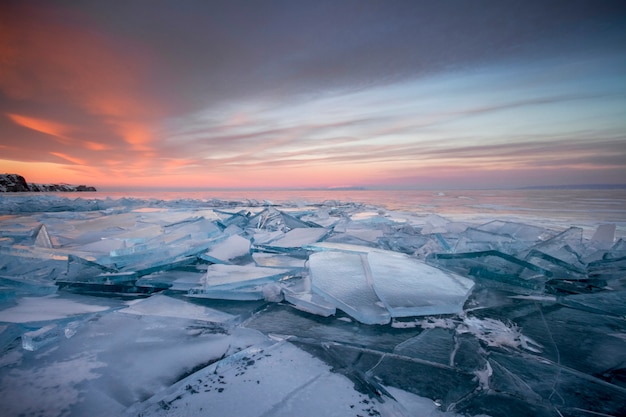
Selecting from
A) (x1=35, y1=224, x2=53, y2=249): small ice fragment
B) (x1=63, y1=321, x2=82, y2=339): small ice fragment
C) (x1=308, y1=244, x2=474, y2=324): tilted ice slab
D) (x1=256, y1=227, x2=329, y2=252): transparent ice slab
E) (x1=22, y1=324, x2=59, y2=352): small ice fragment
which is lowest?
(x1=308, y1=244, x2=474, y2=324): tilted ice slab

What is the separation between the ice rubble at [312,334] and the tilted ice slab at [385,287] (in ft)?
0.04

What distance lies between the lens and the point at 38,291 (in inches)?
78.0

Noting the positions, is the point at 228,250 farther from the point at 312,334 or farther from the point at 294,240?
the point at 312,334

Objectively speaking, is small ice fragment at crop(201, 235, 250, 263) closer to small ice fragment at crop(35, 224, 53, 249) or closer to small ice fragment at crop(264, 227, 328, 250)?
small ice fragment at crop(264, 227, 328, 250)

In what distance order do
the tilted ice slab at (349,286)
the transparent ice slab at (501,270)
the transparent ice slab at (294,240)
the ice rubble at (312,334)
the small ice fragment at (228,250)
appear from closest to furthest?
the ice rubble at (312,334)
the tilted ice slab at (349,286)
the transparent ice slab at (501,270)
the small ice fragment at (228,250)
the transparent ice slab at (294,240)

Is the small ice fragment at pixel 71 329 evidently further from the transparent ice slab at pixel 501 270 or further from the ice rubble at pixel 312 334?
the transparent ice slab at pixel 501 270

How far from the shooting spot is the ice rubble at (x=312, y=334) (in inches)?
37.8

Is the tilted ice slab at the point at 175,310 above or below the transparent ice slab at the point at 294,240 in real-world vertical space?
below

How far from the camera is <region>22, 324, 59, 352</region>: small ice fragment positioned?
1219 mm

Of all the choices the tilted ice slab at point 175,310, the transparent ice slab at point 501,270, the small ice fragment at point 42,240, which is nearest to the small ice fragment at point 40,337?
the tilted ice slab at point 175,310

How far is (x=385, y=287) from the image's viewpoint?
1915 millimetres

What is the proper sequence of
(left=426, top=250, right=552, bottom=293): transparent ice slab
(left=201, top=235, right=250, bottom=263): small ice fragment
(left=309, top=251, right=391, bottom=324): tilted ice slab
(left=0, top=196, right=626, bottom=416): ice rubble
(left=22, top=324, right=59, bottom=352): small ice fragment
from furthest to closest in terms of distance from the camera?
(left=201, top=235, right=250, bottom=263): small ice fragment, (left=426, top=250, right=552, bottom=293): transparent ice slab, (left=309, top=251, right=391, bottom=324): tilted ice slab, (left=22, top=324, right=59, bottom=352): small ice fragment, (left=0, top=196, right=626, bottom=416): ice rubble

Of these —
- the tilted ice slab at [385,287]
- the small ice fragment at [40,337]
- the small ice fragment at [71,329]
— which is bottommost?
the tilted ice slab at [385,287]

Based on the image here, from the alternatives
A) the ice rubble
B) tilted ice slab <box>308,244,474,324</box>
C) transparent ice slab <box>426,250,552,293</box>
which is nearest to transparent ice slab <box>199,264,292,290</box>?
the ice rubble
